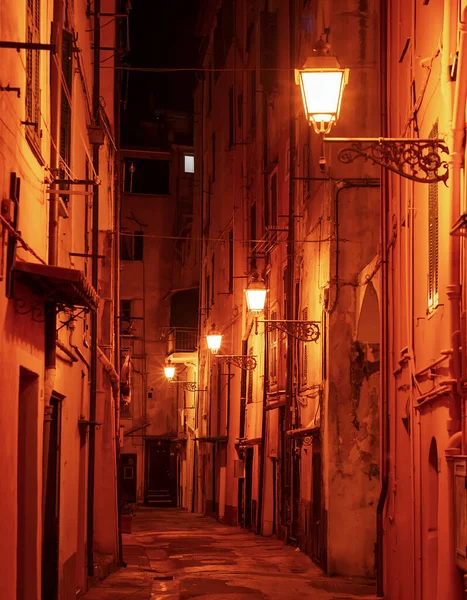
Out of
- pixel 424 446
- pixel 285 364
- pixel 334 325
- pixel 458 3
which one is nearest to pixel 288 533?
pixel 285 364

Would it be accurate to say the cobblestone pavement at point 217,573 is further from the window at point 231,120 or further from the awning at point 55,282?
the window at point 231,120

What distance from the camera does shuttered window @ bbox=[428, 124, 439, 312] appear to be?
10.5m

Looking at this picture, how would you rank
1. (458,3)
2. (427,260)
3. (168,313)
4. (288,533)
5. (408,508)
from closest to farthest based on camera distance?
(458,3), (427,260), (408,508), (288,533), (168,313)

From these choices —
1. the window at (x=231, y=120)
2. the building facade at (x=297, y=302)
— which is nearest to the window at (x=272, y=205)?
the building facade at (x=297, y=302)

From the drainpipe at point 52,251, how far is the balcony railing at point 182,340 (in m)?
32.8

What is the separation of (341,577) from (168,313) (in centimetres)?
3096

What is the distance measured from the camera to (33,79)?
9.57 meters

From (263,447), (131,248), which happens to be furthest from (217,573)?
(131,248)

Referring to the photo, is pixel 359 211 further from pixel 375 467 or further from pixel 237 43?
pixel 237 43

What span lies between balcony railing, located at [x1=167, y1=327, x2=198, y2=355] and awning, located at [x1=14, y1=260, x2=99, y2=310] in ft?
112

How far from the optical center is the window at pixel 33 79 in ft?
30.2

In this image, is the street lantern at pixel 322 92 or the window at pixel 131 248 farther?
the window at pixel 131 248

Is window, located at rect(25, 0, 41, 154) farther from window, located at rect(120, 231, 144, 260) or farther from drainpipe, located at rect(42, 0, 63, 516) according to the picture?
window, located at rect(120, 231, 144, 260)

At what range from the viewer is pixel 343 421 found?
63.7ft
